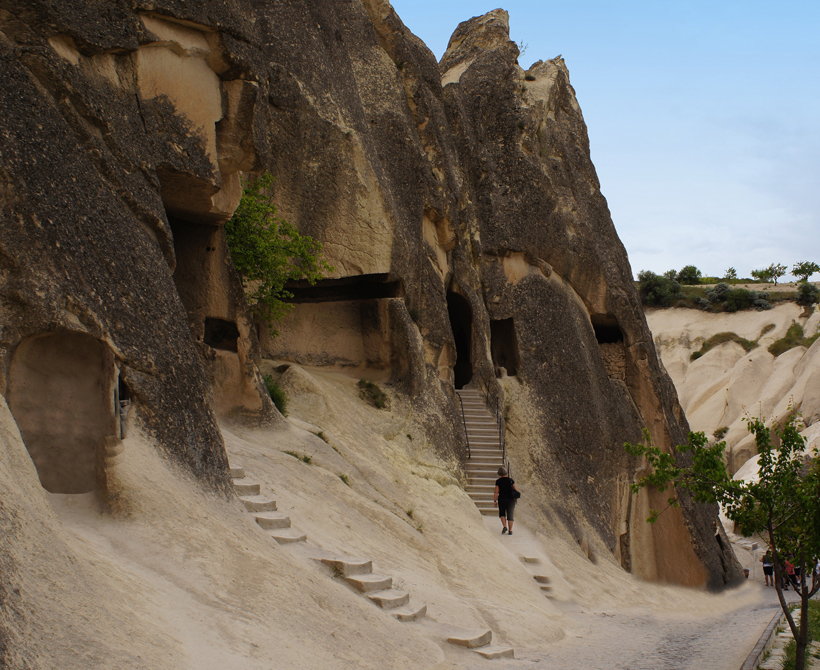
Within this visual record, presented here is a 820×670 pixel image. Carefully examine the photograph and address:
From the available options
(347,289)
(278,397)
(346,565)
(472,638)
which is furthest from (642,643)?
(347,289)

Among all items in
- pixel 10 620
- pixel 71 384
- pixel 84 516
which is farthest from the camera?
pixel 71 384

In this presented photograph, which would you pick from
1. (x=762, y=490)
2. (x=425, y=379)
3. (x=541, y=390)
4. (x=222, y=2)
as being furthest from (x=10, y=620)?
(x=541, y=390)

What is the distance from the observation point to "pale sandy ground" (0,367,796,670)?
572cm

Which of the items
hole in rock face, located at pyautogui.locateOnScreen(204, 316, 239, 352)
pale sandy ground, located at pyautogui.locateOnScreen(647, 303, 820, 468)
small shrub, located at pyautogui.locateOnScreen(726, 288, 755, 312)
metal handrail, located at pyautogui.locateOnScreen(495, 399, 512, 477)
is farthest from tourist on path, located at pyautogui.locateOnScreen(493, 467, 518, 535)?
small shrub, located at pyautogui.locateOnScreen(726, 288, 755, 312)

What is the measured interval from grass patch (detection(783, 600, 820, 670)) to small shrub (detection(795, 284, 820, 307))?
43.3 m

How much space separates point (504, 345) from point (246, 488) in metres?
14.3

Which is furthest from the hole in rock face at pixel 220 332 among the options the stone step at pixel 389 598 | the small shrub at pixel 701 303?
the small shrub at pixel 701 303

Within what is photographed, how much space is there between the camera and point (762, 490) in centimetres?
968

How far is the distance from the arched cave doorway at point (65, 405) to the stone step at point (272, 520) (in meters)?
2.11

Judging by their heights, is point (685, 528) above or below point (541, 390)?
below

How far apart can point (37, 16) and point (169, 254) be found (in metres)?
3.15

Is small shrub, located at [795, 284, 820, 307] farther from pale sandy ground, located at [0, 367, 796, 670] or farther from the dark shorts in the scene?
the dark shorts

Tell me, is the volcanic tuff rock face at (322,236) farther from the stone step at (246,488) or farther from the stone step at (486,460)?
the stone step at (246,488)

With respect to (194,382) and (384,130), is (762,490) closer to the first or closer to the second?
(194,382)
